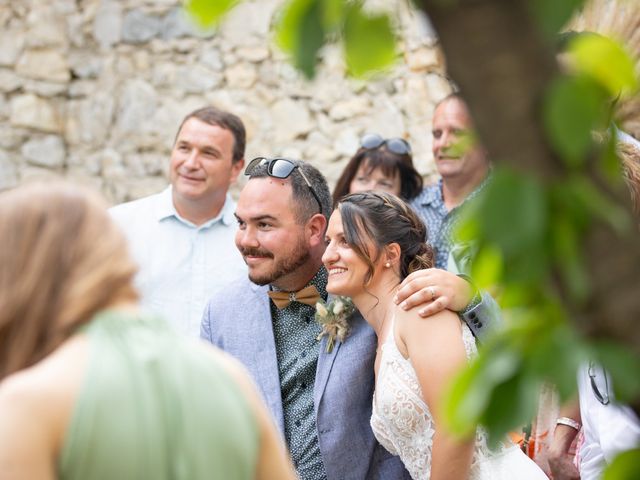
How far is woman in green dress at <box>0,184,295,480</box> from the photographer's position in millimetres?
1420

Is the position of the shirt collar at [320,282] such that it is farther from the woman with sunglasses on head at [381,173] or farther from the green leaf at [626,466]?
the green leaf at [626,466]

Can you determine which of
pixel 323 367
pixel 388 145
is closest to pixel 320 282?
pixel 323 367

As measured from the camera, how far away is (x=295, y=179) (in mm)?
3791

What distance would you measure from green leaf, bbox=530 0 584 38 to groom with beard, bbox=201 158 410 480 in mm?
2329

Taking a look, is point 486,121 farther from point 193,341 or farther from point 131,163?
point 131,163

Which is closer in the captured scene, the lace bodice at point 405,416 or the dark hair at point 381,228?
the lace bodice at point 405,416

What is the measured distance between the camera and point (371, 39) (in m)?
1.03

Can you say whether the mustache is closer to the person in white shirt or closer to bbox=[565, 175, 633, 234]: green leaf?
the person in white shirt

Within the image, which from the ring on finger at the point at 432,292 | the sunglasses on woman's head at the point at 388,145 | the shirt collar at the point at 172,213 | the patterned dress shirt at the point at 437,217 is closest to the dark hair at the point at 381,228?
the ring on finger at the point at 432,292

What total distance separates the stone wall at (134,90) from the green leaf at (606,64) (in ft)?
22.4

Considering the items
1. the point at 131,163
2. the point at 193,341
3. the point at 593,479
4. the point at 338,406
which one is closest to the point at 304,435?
the point at 338,406

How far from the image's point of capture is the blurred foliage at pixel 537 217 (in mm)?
904

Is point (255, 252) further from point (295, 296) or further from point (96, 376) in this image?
point (96, 376)

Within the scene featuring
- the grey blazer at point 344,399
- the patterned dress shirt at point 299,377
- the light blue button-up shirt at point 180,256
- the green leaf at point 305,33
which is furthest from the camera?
the light blue button-up shirt at point 180,256
